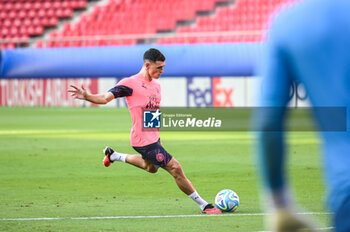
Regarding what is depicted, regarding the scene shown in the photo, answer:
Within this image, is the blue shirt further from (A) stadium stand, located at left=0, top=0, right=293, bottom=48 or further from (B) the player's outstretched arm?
(A) stadium stand, located at left=0, top=0, right=293, bottom=48

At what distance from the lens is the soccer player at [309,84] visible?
2.39 meters

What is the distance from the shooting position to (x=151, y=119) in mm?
9156

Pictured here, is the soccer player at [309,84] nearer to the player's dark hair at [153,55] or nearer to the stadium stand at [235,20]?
the player's dark hair at [153,55]

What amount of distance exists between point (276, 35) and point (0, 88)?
37052 millimetres

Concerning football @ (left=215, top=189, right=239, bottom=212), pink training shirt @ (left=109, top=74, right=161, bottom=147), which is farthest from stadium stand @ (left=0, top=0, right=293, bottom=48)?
football @ (left=215, top=189, right=239, bottom=212)

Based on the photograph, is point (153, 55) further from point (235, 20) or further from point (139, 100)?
point (235, 20)

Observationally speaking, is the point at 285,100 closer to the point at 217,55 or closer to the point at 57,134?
the point at 57,134

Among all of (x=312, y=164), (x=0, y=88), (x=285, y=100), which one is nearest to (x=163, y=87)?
(x=0, y=88)

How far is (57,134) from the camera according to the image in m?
22.1

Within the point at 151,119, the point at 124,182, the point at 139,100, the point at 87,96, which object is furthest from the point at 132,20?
the point at 87,96

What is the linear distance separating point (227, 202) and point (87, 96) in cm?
226

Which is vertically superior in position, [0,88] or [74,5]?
[74,5]

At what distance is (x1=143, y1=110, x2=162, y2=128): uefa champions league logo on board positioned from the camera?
903 cm

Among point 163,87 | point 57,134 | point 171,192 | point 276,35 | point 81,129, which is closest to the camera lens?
point 276,35
